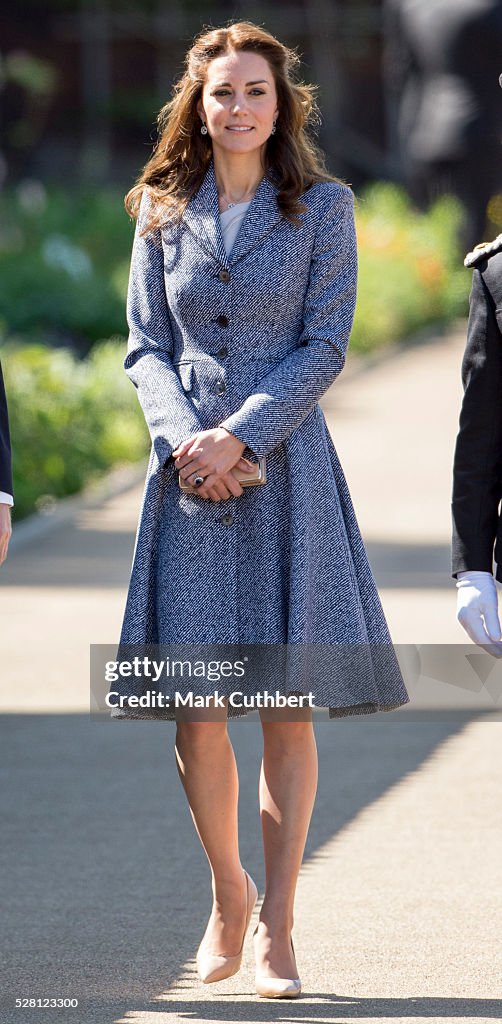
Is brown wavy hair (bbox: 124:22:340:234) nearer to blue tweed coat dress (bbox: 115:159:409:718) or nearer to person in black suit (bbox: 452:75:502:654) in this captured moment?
blue tweed coat dress (bbox: 115:159:409:718)

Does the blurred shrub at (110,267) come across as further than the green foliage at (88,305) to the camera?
Yes

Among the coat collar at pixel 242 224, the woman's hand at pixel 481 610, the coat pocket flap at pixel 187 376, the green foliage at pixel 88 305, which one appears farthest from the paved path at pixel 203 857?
the green foliage at pixel 88 305

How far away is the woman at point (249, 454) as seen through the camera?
3.87 m

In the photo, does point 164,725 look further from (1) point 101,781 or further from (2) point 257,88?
(2) point 257,88

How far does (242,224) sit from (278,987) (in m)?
1.57

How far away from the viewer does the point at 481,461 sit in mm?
3564

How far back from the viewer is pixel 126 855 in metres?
5.08

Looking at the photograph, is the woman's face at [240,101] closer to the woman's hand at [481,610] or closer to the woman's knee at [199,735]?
the woman's hand at [481,610]

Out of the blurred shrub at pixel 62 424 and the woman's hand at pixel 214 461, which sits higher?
the blurred shrub at pixel 62 424

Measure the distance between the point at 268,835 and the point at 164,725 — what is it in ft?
10.1

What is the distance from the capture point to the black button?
12.8 feet

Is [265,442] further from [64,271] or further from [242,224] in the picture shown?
[64,271]


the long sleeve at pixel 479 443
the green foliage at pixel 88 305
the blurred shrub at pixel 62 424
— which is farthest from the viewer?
the green foliage at pixel 88 305

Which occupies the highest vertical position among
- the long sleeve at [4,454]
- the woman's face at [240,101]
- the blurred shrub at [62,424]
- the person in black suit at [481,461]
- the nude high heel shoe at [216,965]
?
the blurred shrub at [62,424]
